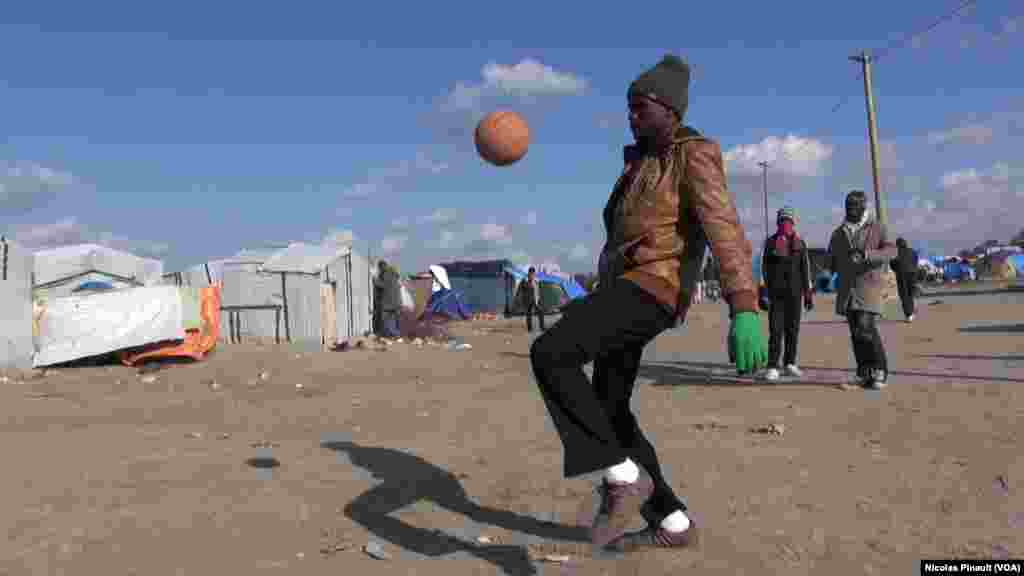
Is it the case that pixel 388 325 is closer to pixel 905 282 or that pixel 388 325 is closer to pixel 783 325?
pixel 905 282

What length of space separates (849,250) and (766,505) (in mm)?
4716

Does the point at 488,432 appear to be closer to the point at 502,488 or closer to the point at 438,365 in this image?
the point at 502,488

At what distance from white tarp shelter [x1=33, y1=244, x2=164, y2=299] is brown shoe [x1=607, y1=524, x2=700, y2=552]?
16832 millimetres

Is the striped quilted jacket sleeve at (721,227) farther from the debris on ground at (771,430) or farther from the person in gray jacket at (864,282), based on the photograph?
the person in gray jacket at (864,282)

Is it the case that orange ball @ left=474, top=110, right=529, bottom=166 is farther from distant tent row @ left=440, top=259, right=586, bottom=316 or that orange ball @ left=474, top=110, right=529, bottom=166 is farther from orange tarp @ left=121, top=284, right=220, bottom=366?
distant tent row @ left=440, top=259, right=586, bottom=316

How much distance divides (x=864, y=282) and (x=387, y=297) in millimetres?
13262

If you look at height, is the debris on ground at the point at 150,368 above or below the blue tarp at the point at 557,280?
below

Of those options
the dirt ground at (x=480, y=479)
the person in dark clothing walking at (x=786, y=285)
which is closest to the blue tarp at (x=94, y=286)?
the dirt ground at (x=480, y=479)

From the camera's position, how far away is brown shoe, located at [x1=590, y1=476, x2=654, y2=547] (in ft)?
Answer: 9.98

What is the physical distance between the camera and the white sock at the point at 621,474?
3.13m

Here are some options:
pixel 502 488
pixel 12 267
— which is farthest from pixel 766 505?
pixel 12 267

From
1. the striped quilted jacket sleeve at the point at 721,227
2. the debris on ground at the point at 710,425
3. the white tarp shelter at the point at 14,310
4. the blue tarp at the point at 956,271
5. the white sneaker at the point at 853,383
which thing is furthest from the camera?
the blue tarp at the point at 956,271

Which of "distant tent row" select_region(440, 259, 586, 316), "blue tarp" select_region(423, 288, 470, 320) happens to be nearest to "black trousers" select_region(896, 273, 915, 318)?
"blue tarp" select_region(423, 288, 470, 320)

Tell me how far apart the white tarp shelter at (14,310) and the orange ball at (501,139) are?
384 inches
